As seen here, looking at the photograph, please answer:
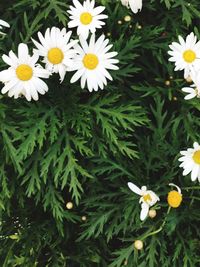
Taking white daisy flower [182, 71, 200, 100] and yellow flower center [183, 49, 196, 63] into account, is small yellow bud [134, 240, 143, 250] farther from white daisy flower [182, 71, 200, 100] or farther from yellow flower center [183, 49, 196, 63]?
yellow flower center [183, 49, 196, 63]

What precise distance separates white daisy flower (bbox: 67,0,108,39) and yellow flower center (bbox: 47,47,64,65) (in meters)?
0.10

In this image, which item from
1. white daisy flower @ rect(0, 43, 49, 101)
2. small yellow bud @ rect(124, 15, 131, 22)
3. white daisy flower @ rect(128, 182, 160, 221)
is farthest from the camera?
small yellow bud @ rect(124, 15, 131, 22)

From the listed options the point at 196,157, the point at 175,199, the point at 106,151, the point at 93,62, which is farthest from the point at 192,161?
the point at 93,62

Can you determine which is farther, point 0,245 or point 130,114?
point 0,245

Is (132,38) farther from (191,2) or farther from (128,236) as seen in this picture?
(128,236)

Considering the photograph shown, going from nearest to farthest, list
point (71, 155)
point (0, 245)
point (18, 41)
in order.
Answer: point (71, 155), point (18, 41), point (0, 245)

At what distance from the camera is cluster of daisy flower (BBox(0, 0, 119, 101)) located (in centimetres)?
129

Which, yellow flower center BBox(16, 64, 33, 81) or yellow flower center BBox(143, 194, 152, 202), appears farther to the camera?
yellow flower center BBox(143, 194, 152, 202)

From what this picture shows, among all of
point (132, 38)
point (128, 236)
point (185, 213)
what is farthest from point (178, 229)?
point (132, 38)

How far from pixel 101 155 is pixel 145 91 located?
0.29m

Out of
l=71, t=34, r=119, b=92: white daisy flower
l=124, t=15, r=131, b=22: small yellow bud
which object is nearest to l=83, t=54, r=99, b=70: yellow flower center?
l=71, t=34, r=119, b=92: white daisy flower

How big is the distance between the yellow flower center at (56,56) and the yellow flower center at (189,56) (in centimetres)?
Answer: 42

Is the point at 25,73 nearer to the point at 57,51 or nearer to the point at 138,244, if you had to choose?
the point at 57,51

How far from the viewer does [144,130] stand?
1620 mm
